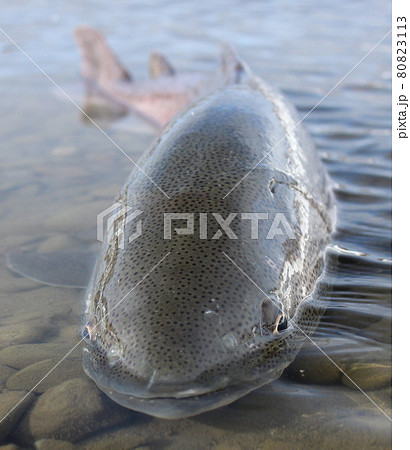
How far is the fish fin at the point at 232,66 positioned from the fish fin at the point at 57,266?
2340 mm

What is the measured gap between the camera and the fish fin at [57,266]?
370 centimetres

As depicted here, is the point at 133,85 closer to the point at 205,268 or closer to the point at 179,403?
the point at 205,268

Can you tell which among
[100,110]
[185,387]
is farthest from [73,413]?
[100,110]

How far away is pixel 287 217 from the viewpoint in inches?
133

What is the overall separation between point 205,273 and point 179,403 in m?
0.62

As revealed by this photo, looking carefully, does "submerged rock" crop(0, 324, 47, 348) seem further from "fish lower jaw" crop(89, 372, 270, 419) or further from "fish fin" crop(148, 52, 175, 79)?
"fish fin" crop(148, 52, 175, 79)

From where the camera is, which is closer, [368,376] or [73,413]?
[73,413]

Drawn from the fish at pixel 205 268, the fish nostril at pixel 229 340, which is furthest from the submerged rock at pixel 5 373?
the fish nostril at pixel 229 340

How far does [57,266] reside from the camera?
3891 mm

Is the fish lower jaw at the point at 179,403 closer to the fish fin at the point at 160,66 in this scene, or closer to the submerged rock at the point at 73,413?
the submerged rock at the point at 73,413

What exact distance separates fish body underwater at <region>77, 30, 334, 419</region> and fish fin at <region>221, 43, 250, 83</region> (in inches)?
57.3

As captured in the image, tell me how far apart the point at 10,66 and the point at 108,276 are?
7.83 m

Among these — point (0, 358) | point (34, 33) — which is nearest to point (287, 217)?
point (0, 358)

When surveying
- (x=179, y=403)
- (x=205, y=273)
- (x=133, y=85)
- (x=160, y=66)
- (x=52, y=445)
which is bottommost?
(x=52, y=445)
